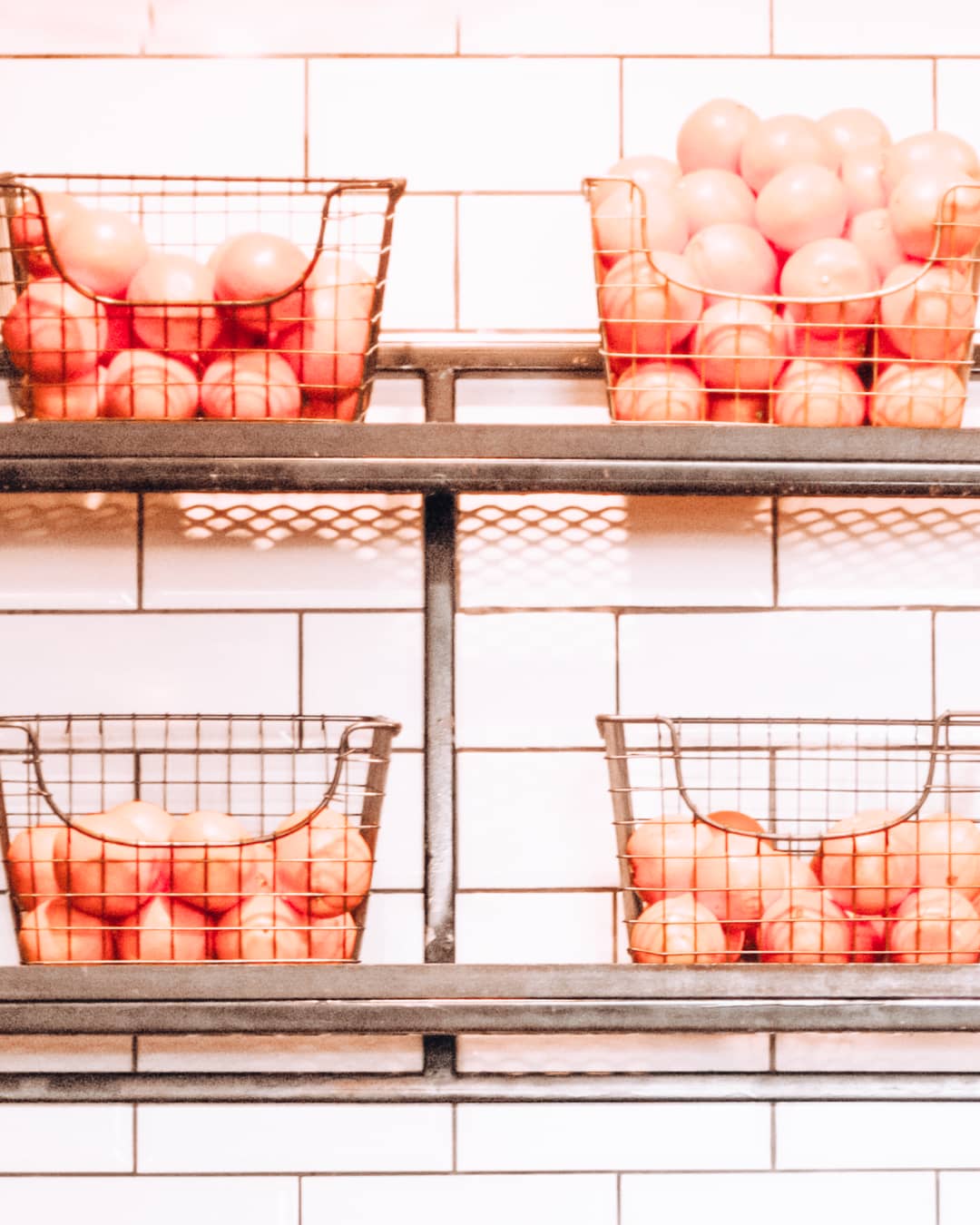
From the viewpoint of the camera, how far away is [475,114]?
1.22m

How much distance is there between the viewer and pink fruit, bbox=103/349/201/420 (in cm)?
96

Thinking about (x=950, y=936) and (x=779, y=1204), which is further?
(x=779, y=1204)

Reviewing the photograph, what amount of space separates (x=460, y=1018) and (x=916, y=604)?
60 centimetres

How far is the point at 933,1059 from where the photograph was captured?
118cm

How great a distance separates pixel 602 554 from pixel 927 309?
1.25 feet

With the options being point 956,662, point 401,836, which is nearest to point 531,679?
point 401,836


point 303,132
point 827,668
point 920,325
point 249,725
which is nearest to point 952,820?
point 827,668

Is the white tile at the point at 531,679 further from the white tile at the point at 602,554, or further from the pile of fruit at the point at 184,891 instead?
the pile of fruit at the point at 184,891

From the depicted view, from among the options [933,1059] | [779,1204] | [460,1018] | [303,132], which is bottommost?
[779,1204]

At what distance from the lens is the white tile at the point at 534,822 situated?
119 centimetres

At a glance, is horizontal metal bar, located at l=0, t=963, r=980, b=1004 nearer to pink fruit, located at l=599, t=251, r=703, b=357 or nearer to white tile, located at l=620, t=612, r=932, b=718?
white tile, located at l=620, t=612, r=932, b=718

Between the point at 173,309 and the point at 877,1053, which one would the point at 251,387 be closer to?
the point at 173,309

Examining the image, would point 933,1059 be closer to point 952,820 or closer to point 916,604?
point 952,820

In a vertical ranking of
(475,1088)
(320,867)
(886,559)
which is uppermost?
(886,559)
